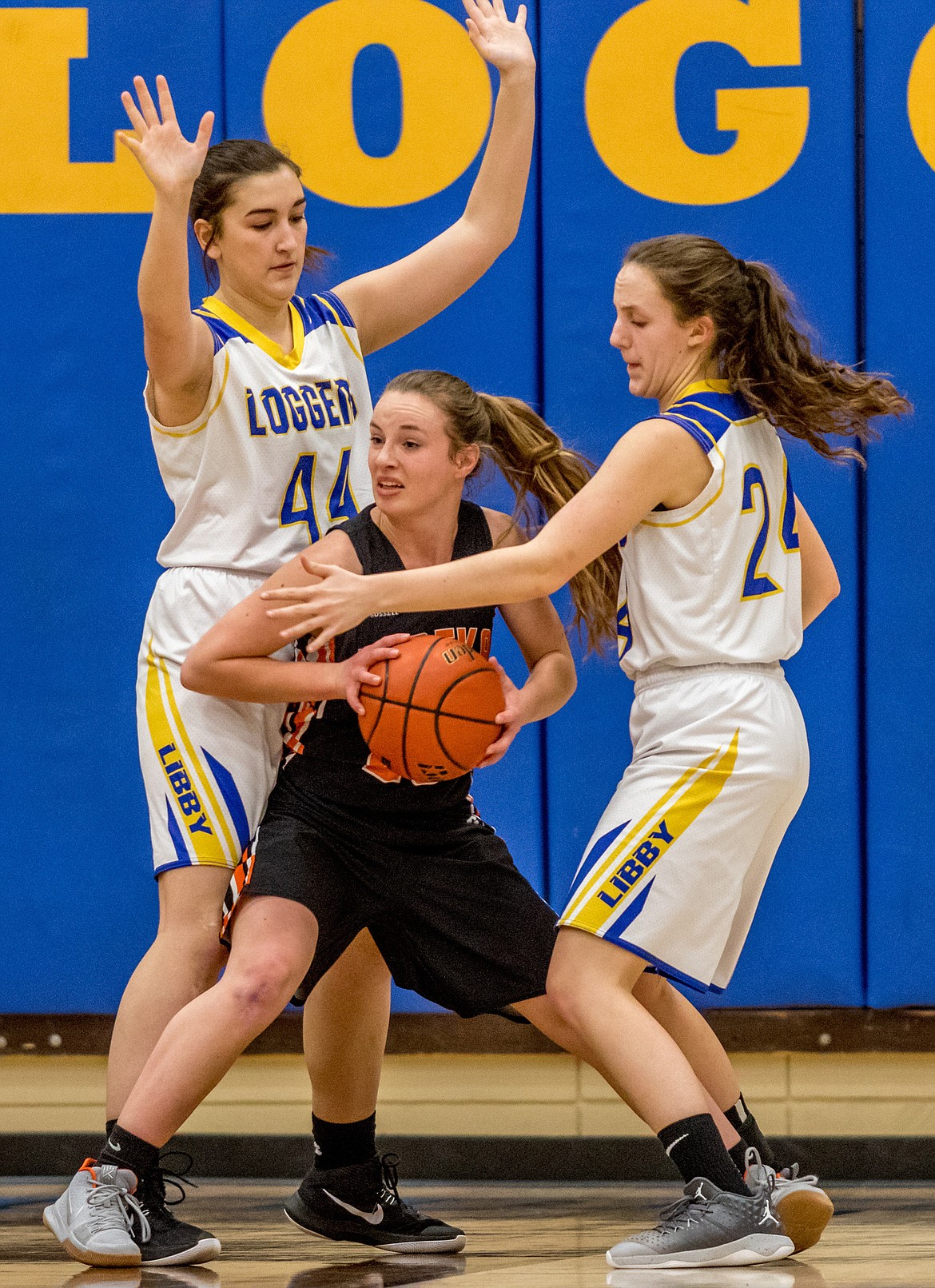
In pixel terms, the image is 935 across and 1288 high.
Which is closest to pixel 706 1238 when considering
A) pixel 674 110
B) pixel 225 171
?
pixel 225 171

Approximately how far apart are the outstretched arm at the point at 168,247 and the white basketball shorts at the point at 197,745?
0.43m

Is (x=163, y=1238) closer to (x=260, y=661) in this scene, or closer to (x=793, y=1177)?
(x=260, y=661)

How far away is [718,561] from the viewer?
2.83 m

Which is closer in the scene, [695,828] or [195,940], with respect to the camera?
[695,828]

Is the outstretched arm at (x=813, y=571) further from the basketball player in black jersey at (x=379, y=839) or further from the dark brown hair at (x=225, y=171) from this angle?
the dark brown hair at (x=225, y=171)

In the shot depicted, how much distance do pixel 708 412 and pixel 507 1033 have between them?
6.49ft

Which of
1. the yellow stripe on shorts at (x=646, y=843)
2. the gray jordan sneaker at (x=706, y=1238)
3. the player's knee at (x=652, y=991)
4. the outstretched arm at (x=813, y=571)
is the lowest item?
the gray jordan sneaker at (x=706, y=1238)

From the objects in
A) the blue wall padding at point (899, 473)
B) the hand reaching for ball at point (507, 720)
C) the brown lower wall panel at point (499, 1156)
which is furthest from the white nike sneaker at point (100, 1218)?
the blue wall padding at point (899, 473)

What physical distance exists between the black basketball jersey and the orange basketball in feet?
0.38

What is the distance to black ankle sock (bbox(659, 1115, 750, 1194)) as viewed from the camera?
267cm

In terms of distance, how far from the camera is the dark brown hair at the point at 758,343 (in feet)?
9.68

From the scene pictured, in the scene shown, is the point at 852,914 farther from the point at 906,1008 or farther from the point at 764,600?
the point at 764,600

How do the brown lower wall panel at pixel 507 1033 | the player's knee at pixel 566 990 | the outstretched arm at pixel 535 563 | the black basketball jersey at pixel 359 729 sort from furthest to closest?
the brown lower wall panel at pixel 507 1033 < the black basketball jersey at pixel 359 729 < the player's knee at pixel 566 990 < the outstretched arm at pixel 535 563

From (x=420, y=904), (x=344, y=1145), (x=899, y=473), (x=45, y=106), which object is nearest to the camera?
(x=420, y=904)
